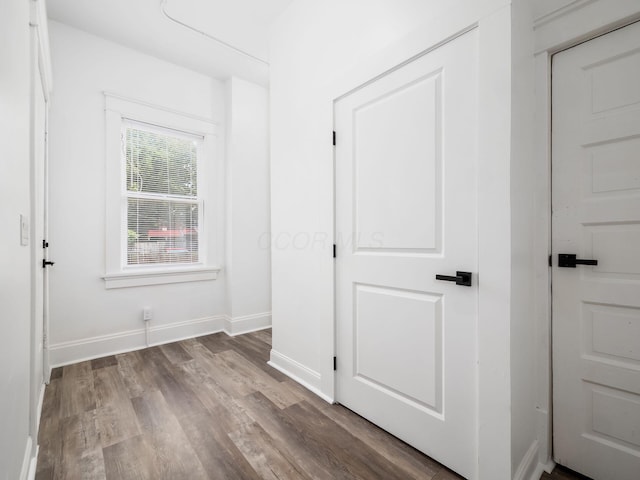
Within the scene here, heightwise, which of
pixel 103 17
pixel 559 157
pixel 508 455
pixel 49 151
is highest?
pixel 103 17

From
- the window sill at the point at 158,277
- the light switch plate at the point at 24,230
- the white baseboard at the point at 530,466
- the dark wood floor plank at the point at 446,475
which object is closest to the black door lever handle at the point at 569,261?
the white baseboard at the point at 530,466

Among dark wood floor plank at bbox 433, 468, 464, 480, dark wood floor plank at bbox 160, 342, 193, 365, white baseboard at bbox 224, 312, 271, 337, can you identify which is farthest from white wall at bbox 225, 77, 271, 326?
dark wood floor plank at bbox 433, 468, 464, 480

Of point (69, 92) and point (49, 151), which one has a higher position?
point (69, 92)

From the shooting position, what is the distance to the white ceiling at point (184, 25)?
2549 millimetres

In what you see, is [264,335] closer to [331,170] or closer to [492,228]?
[331,170]

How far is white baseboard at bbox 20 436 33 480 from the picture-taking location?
50.3 inches

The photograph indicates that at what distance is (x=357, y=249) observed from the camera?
1928 millimetres

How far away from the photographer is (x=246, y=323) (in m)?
3.65

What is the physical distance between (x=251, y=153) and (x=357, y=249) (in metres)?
2.40

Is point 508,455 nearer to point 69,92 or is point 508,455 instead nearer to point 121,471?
point 121,471

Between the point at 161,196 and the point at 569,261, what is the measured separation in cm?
357

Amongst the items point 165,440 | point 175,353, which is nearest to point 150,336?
point 175,353

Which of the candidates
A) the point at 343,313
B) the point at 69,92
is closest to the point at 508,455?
the point at 343,313

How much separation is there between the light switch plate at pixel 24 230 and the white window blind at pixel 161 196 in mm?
1911
